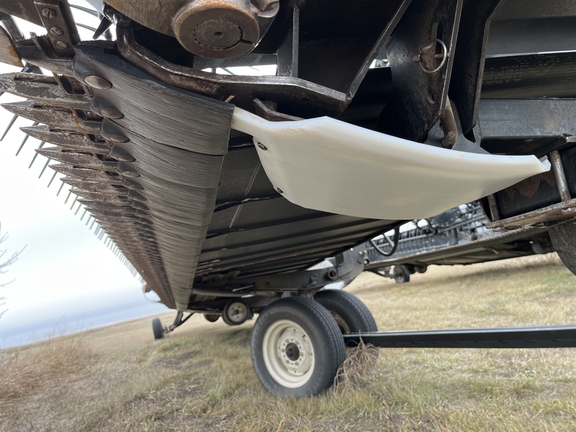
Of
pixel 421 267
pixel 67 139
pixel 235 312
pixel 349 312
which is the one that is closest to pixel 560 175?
pixel 67 139

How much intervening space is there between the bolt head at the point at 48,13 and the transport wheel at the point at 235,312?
5415 mm

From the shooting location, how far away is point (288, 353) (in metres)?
3.74

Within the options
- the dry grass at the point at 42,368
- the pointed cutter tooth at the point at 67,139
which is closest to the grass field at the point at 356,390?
the dry grass at the point at 42,368

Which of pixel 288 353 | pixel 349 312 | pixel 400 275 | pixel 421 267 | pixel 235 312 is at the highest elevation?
pixel 421 267

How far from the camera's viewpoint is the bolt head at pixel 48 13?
0.91m

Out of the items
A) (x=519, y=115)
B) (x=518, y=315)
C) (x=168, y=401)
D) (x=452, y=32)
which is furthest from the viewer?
(x=518, y=315)

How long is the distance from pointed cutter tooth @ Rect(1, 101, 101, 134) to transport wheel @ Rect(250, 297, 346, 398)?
8.37 feet

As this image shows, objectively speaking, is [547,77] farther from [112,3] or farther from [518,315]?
[518,315]

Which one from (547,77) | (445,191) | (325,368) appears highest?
(547,77)

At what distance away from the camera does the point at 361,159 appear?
1.14m

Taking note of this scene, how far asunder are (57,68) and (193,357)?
6594 mm

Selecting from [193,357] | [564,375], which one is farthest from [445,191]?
[193,357]

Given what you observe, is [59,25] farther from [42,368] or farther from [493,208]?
[42,368]

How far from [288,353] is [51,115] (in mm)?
2921
